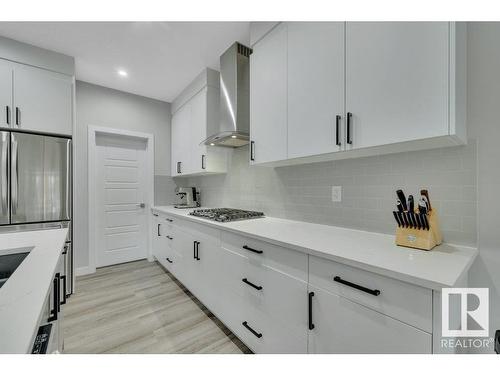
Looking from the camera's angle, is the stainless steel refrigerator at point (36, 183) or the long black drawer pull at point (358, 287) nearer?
the long black drawer pull at point (358, 287)

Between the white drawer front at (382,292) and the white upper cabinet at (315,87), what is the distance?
678 millimetres

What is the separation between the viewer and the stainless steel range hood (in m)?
Answer: 2.23

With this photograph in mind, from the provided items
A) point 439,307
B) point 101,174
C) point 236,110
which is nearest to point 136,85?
point 101,174

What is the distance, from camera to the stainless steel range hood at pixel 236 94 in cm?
223

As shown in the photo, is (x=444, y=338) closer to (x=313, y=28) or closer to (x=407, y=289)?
(x=407, y=289)

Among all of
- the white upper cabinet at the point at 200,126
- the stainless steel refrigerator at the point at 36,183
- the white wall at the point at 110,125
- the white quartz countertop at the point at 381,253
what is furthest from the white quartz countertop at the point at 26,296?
the white wall at the point at 110,125

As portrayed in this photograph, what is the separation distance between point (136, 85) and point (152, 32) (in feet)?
4.12

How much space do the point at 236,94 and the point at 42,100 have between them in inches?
78.9

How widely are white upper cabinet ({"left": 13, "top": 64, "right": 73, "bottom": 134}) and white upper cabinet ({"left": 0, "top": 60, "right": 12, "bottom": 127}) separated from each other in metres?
0.03

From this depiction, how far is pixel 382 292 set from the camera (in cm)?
87

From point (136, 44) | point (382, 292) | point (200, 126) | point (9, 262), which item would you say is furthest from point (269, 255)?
point (136, 44)

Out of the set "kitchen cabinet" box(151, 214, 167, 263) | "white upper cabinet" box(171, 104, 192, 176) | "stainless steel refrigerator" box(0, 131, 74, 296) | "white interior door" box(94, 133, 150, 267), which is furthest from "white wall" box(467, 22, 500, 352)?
"white interior door" box(94, 133, 150, 267)

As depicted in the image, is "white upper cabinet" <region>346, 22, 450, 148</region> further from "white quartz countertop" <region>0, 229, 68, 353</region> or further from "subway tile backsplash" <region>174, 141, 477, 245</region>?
"white quartz countertop" <region>0, 229, 68, 353</region>

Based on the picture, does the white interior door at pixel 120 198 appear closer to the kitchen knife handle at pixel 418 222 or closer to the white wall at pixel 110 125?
the white wall at pixel 110 125
